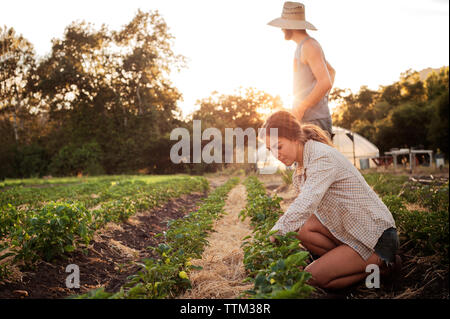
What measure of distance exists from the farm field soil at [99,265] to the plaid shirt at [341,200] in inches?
52.0

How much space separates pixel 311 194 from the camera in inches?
92.3

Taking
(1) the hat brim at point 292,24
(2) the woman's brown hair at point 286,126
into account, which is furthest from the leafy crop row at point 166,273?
(1) the hat brim at point 292,24

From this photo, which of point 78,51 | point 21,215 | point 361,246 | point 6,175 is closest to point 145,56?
point 78,51

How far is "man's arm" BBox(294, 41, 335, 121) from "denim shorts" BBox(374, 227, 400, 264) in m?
1.26

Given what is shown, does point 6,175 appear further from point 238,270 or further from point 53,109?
point 238,270

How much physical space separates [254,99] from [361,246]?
3498 cm

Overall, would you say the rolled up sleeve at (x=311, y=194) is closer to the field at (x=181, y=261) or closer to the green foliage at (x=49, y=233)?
the field at (x=181, y=261)

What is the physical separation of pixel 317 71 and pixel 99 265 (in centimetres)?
272

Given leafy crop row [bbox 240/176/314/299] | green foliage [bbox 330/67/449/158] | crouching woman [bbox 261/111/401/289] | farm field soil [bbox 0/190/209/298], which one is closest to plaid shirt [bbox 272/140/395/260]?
crouching woman [bbox 261/111/401/289]

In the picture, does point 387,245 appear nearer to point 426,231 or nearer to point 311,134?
point 426,231

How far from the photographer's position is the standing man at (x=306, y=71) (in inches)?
123

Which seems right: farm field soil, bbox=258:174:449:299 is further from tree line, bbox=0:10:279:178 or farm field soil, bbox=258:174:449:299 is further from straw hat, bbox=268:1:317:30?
tree line, bbox=0:10:279:178

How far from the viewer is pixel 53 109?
2750 cm

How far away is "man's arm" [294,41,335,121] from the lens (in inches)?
122
